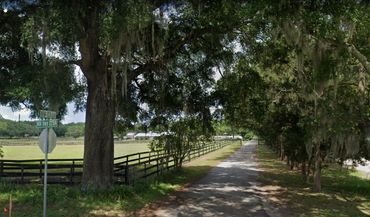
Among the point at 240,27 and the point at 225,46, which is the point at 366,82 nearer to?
the point at 240,27

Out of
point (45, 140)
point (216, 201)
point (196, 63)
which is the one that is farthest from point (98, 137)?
point (196, 63)

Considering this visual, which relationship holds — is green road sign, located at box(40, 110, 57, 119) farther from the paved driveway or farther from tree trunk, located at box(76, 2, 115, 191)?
tree trunk, located at box(76, 2, 115, 191)

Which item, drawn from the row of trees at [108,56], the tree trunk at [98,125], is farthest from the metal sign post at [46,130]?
the tree trunk at [98,125]

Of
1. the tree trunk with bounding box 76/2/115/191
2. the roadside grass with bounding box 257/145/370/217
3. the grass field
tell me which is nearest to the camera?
the roadside grass with bounding box 257/145/370/217

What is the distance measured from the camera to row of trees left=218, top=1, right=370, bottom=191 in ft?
32.9

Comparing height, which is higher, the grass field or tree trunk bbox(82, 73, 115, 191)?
tree trunk bbox(82, 73, 115, 191)

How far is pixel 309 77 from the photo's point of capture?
15.2 metres

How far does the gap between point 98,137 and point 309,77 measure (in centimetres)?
693

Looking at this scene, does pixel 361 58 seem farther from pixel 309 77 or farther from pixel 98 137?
pixel 98 137

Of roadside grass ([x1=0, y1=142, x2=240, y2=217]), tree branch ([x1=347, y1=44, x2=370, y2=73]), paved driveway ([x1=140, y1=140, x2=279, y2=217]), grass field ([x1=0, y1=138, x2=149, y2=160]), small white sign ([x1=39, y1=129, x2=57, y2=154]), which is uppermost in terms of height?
tree branch ([x1=347, y1=44, x2=370, y2=73])

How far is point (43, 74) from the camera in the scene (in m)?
14.2

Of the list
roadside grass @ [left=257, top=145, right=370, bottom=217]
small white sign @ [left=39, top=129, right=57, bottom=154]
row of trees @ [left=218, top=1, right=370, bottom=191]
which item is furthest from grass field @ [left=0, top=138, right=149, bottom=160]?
small white sign @ [left=39, top=129, right=57, bottom=154]

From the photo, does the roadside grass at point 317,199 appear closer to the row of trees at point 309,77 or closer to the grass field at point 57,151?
the row of trees at point 309,77

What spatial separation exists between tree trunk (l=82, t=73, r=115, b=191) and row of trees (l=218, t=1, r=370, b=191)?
5231mm
